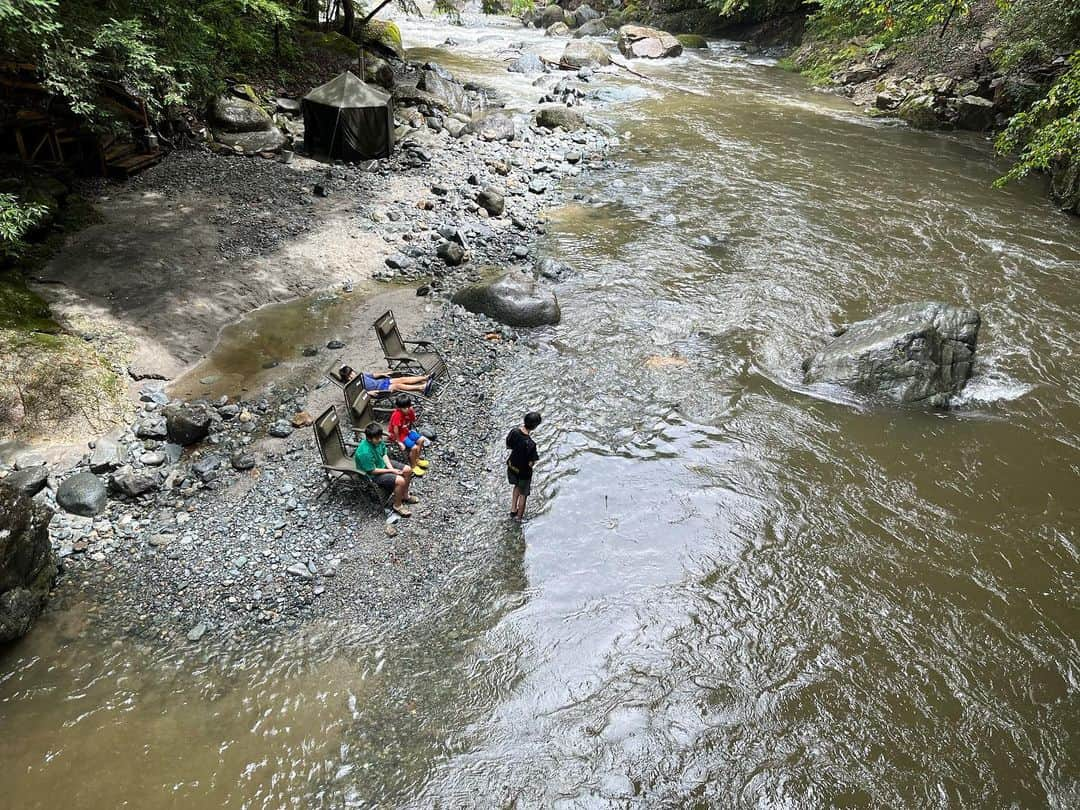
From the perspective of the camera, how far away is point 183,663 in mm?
5934

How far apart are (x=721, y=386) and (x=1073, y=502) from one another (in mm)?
4865

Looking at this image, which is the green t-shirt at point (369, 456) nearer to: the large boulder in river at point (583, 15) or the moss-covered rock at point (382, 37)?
the moss-covered rock at point (382, 37)

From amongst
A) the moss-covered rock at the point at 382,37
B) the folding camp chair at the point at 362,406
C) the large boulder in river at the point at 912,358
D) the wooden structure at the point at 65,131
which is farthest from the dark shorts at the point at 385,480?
the moss-covered rock at the point at 382,37

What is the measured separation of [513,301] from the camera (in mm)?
11680

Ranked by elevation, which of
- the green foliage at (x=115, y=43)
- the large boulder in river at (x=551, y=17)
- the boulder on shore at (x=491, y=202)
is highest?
the large boulder in river at (x=551, y=17)

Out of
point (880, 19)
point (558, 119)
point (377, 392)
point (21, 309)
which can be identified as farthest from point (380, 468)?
point (880, 19)

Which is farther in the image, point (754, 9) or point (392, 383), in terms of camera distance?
point (754, 9)

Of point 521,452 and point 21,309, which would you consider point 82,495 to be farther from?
point 521,452

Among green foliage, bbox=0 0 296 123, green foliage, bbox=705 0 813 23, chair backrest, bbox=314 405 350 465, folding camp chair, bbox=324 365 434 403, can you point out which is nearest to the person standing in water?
chair backrest, bbox=314 405 350 465

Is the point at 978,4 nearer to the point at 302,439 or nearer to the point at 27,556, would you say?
the point at 302,439

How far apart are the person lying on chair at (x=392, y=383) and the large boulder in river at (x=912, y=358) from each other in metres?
6.46

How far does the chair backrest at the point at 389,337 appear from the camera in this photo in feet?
32.3

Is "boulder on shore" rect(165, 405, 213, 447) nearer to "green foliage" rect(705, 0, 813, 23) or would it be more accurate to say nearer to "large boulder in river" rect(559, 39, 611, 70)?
"large boulder in river" rect(559, 39, 611, 70)

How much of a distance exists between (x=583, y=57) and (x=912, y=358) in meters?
29.6
